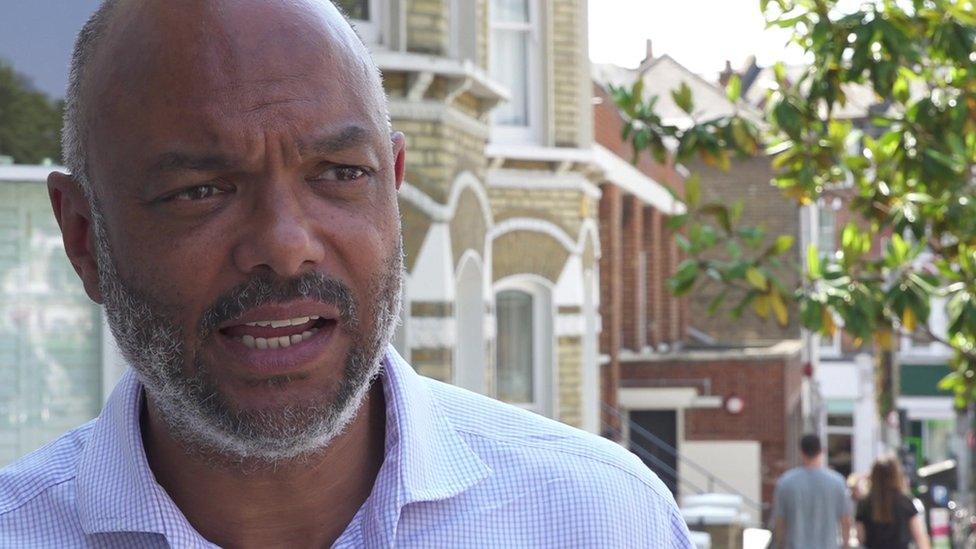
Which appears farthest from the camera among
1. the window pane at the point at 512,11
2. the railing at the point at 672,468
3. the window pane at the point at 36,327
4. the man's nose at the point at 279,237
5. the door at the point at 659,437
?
the door at the point at 659,437

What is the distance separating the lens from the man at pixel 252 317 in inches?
69.6

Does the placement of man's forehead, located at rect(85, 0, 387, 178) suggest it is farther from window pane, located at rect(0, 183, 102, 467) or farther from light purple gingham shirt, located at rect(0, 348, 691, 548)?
window pane, located at rect(0, 183, 102, 467)

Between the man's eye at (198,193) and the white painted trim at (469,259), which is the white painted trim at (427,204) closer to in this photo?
the white painted trim at (469,259)

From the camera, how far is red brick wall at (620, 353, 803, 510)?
26625 mm

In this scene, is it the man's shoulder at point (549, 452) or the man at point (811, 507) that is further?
the man at point (811, 507)

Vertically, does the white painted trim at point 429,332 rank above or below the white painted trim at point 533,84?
below

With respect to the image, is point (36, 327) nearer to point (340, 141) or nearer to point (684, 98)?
point (684, 98)

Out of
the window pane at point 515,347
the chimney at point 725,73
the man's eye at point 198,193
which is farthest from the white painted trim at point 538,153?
the chimney at point 725,73

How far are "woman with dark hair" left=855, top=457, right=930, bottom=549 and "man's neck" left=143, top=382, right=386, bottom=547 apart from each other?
10.4m

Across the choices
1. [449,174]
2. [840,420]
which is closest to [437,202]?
[449,174]

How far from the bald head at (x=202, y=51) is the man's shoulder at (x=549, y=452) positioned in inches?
16.1

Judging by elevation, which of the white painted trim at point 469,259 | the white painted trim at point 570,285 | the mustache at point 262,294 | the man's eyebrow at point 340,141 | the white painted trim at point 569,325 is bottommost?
the white painted trim at point 569,325

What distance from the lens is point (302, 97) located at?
71.1 inches

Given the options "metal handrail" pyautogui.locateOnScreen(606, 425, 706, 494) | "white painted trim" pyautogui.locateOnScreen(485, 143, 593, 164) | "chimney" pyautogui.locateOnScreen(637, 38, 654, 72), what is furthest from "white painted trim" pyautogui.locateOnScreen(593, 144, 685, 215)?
"chimney" pyautogui.locateOnScreen(637, 38, 654, 72)
